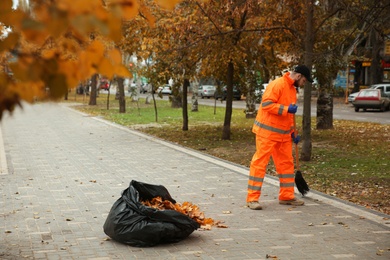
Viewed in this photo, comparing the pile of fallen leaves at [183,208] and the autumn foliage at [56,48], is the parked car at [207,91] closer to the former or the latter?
the pile of fallen leaves at [183,208]

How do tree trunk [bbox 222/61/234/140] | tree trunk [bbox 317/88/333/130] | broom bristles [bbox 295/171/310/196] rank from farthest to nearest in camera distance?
1. tree trunk [bbox 317/88/333/130]
2. tree trunk [bbox 222/61/234/140]
3. broom bristles [bbox 295/171/310/196]

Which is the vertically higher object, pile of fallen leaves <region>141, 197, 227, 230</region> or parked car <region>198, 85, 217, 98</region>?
parked car <region>198, 85, 217, 98</region>

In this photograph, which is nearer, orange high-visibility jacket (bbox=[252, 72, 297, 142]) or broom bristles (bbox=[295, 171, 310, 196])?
orange high-visibility jacket (bbox=[252, 72, 297, 142])

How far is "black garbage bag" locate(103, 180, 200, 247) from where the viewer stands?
21.3ft

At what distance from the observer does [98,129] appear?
73.7 ft

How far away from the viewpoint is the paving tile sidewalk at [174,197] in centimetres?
638

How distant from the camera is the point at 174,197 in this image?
9.27 metres

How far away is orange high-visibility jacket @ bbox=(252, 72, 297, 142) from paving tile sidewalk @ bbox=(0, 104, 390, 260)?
3.08ft

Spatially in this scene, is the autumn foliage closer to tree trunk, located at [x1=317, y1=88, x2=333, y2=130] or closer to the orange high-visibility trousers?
the orange high-visibility trousers

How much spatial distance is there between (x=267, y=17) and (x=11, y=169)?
7.37 meters

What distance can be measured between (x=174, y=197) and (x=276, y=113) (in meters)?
1.93

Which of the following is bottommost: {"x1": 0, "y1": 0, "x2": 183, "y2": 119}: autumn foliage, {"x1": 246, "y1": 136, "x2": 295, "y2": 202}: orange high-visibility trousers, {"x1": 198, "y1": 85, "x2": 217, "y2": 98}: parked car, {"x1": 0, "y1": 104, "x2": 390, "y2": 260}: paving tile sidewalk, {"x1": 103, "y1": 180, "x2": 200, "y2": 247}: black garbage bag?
{"x1": 0, "y1": 104, "x2": 390, "y2": 260}: paving tile sidewalk

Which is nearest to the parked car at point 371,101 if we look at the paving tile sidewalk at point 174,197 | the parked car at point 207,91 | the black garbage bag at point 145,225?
the parked car at point 207,91

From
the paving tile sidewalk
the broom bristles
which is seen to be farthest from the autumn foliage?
the broom bristles
